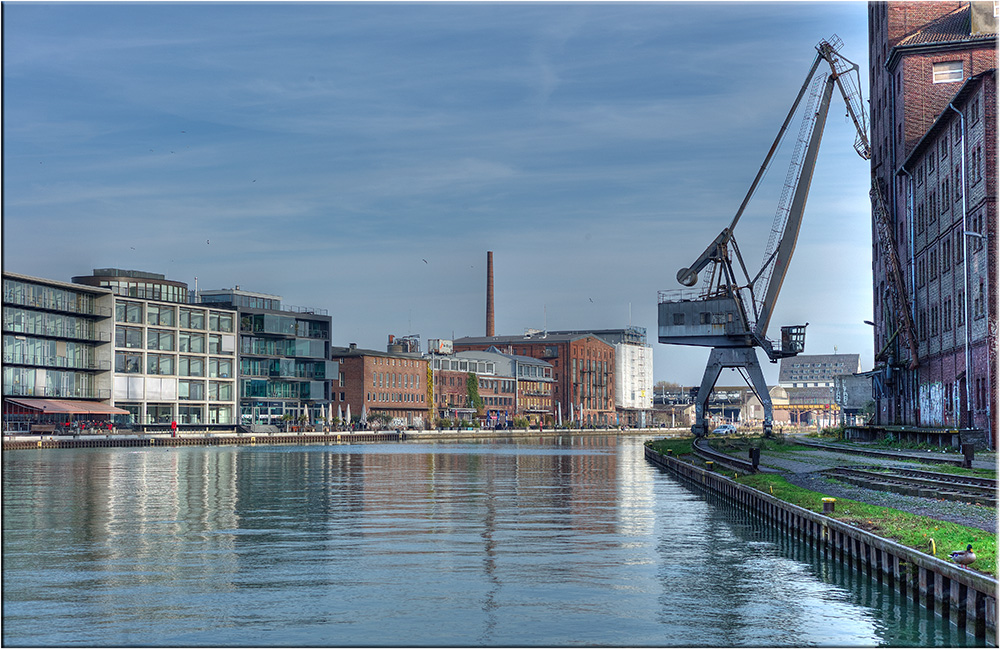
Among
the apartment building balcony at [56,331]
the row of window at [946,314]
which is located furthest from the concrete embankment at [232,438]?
the row of window at [946,314]

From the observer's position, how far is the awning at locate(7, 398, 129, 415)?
10700 centimetres

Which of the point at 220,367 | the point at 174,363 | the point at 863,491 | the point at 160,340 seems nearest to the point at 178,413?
the point at 174,363

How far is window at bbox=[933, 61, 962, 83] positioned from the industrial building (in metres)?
0.08

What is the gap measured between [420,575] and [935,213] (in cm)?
5386

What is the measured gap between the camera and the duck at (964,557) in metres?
18.7

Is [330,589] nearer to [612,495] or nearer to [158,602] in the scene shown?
[158,602]

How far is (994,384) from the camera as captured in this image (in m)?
54.4

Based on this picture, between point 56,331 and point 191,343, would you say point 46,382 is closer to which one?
point 56,331

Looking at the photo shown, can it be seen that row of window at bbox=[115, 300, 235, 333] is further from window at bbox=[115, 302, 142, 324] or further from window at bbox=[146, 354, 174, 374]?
window at bbox=[146, 354, 174, 374]

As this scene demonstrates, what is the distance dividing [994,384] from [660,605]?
3820 centimetres

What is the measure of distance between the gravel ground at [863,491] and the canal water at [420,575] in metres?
2.90

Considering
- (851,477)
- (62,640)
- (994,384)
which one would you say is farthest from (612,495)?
(62,640)

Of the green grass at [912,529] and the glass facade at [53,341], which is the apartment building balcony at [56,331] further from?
the green grass at [912,529]

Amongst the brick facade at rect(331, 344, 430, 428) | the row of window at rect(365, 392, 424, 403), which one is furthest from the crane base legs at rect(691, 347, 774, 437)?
the row of window at rect(365, 392, 424, 403)
